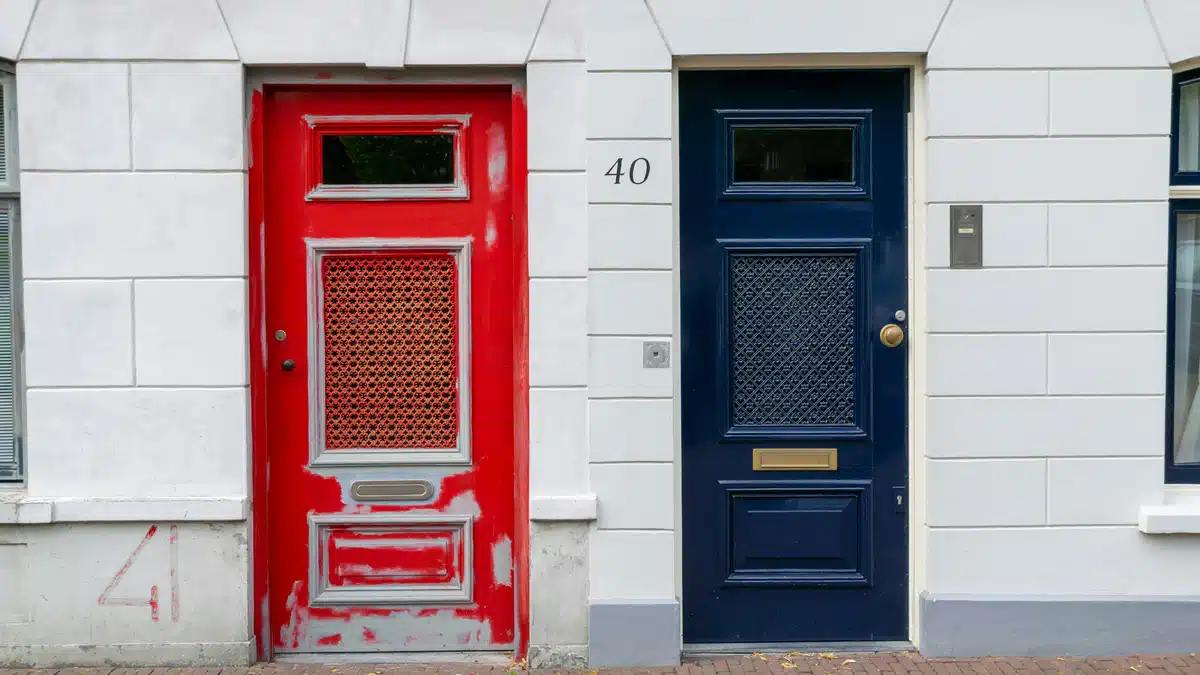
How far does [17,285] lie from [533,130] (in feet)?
7.69

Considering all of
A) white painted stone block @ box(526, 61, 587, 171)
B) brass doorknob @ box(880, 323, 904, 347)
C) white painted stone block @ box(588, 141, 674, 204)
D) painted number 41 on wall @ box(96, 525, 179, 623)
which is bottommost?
painted number 41 on wall @ box(96, 525, 179, 623)

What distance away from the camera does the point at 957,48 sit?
4.42 m

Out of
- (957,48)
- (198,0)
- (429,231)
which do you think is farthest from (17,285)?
(957,48)

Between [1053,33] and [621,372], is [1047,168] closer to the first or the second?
[1053,33]

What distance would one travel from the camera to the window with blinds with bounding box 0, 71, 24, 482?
452 centimetres

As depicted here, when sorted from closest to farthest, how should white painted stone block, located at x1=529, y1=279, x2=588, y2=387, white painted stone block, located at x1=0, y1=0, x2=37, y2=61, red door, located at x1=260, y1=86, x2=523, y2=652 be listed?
white painted stone block, located at x1=0, y1=0, x2=37, y2=61 < white painted stone block, located at x1=529, y1=279, x2=588, y2=387 < red door, located at x1=260, y1=86, x2=523, y2=652

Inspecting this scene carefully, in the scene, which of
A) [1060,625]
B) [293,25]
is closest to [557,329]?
[293,25]

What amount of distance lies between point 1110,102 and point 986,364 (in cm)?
121

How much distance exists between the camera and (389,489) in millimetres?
4617

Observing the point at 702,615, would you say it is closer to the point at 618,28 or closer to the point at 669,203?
the point at 669,203

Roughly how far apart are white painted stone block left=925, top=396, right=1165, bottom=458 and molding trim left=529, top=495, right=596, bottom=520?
4.89 ft

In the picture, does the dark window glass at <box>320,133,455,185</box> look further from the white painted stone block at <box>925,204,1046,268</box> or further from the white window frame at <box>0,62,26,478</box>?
the white painted stone block at <box>925,204,1046,268</box>

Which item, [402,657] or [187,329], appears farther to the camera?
[402,657]

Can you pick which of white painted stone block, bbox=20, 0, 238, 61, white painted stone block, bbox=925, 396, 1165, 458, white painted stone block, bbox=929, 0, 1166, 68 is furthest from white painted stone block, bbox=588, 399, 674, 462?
white painted stone block, bbox=20, 0, 238, 61
